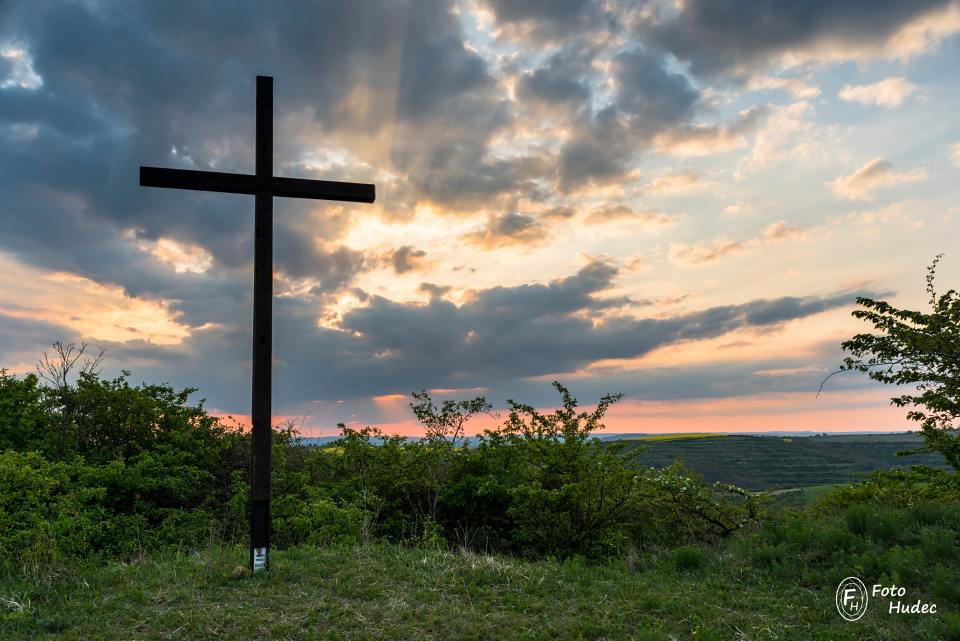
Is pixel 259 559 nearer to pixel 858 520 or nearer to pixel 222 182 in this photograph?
pixel 222 182

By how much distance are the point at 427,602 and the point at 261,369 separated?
3693 millimetres

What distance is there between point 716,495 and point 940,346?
514cm

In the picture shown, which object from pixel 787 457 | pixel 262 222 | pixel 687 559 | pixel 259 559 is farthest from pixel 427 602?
pixel 787 457

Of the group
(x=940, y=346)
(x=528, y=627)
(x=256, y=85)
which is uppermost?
(x=256, y=85)

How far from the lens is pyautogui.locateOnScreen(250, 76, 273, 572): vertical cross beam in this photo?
25.1 feet

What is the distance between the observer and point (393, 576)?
7180 mm

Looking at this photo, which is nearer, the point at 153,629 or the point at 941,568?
the point at 153,629

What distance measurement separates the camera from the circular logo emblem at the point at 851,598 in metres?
6.27

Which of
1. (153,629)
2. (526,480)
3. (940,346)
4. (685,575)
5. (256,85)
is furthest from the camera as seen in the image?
(526,480)

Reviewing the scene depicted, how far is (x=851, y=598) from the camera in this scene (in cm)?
660

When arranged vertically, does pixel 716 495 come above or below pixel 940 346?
below

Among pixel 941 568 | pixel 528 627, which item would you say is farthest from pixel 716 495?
pixel 528 627

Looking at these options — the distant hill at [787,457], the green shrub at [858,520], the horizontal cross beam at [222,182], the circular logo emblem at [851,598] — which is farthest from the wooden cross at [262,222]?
Answer: the distant hill at [787,457]

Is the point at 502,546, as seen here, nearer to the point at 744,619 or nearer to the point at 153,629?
the point at 744,619
